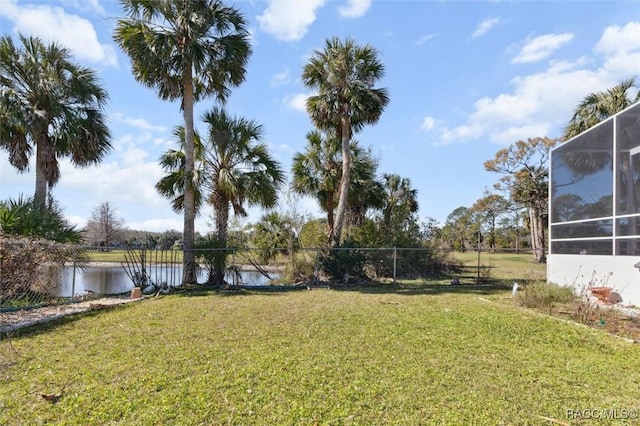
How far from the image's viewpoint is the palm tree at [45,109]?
977 centimetres

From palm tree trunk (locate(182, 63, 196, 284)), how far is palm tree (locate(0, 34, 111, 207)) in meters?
2.59

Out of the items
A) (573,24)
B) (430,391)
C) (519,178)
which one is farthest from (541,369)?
(519,178)

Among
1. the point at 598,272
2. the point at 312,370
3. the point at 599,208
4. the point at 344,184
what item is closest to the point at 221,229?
the point at 344,184

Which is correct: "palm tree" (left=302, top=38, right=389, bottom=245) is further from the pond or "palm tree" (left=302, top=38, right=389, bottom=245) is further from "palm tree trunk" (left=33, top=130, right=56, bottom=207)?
"palm tree trunk" (left=33, top=130, right=56, bottom=207)

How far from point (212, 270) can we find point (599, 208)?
1013 centimetres

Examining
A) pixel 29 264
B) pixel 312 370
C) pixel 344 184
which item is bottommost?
pixel 312 370

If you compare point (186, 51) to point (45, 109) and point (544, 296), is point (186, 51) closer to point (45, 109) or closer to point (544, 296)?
point (45, 109)

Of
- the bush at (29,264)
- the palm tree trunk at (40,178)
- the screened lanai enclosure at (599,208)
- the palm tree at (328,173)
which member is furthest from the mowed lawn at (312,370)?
the palm tree at (328,173)

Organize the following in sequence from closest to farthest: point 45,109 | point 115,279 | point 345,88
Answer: point 45,109
point 345,88
point 115,279

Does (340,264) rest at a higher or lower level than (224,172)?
lower

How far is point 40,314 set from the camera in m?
6.57

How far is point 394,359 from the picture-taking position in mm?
4129

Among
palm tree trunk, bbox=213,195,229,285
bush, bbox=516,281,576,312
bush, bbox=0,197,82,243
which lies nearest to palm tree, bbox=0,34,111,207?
bush, bbox=0,197,82,243

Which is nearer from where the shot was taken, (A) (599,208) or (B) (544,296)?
(B) (544,296)
